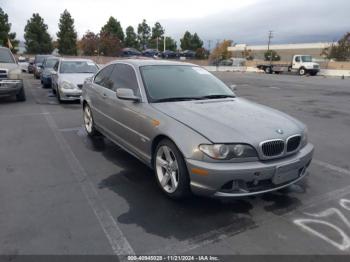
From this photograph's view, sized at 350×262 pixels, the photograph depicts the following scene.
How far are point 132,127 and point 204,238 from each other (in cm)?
196

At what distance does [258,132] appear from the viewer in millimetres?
3305

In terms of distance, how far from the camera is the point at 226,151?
3.13m

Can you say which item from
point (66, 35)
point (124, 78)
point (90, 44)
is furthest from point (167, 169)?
point (90, 44)

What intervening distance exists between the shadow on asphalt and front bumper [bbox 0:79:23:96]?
26.0 feet

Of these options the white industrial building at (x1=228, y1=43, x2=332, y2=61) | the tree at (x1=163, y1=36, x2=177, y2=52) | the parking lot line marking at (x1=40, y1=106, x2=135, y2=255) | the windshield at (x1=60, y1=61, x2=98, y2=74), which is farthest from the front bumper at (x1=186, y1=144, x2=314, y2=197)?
the white industrial building at (x1=228, y1=43, x2=332, y2=61)

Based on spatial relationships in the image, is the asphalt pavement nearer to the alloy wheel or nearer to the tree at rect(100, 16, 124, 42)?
the alloy wheel

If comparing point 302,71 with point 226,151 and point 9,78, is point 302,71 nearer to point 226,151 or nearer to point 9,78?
point 9,78

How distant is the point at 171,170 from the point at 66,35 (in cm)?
5733

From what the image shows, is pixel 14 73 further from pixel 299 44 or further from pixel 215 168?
pixel 299 44

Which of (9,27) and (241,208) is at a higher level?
(9,27)

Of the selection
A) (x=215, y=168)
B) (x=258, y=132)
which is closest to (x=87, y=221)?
(x=215, y=168)

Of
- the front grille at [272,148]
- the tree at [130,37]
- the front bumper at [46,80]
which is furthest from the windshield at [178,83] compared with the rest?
the tree at [130,37]

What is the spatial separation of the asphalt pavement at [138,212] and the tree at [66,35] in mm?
54359

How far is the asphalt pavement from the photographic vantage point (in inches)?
111
